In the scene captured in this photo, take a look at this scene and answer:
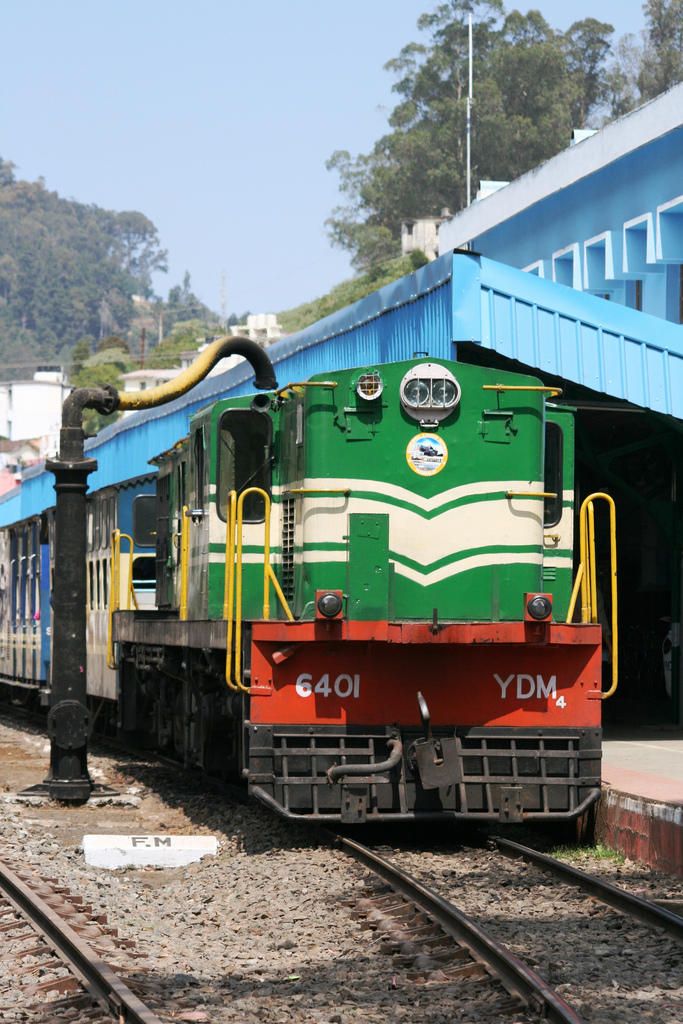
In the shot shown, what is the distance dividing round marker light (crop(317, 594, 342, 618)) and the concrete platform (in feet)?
7.83

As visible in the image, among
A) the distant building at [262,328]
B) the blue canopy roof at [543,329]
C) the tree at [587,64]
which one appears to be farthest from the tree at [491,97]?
the blue canopy roof at [543,329]

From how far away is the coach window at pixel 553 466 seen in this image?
438 inches

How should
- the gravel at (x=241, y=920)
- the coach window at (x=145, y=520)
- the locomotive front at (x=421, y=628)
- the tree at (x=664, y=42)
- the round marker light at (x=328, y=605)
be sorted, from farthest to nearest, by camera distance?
the tree at (x=664, y=42) → the coach window at (x=145, y=520) → the locomotive front at (x=421, y=628) → the round marker light at (x=328, y=605) → the gravel at (x=241, y=920)

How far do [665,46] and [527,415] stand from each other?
79614 mm

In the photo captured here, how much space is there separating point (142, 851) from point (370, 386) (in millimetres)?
3514

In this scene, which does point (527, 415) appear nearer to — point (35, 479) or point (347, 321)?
point (347, 321)

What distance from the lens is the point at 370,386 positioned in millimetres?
10695

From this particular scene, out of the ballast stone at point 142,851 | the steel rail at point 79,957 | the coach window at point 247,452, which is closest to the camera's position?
the steel rail at point 79,957

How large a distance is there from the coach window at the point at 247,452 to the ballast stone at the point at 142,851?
7.59ft

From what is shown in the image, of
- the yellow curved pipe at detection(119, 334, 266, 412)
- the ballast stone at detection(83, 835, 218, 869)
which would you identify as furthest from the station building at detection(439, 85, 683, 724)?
the ballast stone at detection(83, 835, 218, 869)

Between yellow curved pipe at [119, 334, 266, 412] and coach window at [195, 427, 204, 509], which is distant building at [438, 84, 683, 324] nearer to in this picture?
yellow curved pipe at [119, 334, 266, 412]

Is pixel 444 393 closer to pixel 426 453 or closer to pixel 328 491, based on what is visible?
pixel 426 453

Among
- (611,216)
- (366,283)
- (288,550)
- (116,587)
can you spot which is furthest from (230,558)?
(366,283)

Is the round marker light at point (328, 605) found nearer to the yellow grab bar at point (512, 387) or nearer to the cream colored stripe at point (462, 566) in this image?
the cream colored stripe at point (462, 566)
